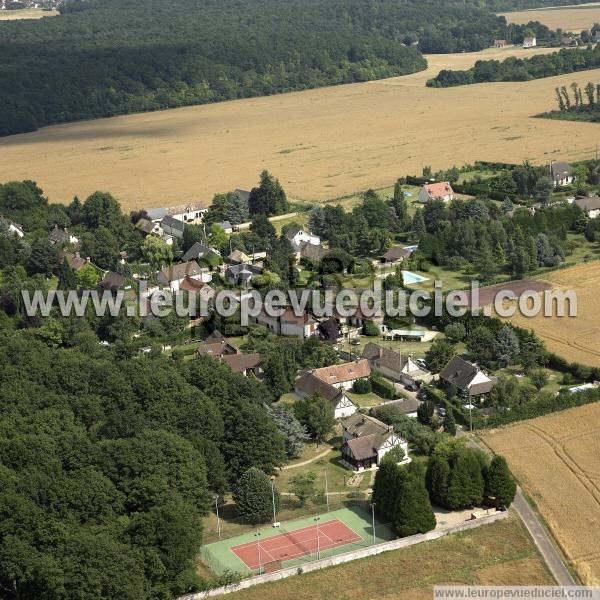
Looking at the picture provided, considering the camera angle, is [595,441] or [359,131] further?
[359,131]

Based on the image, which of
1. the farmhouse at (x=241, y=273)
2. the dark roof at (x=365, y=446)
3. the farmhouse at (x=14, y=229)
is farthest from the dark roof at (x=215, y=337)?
the farmhouse at (x=14, y=229)

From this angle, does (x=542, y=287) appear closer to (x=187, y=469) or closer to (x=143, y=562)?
(x=187, y=469)

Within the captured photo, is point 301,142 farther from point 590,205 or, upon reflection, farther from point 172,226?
point 590,205

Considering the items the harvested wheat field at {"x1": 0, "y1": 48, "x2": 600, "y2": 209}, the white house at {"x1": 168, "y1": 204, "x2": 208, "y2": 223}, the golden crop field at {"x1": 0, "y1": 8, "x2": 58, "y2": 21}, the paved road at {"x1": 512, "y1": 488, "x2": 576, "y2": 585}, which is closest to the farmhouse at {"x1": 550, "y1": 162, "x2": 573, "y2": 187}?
the harvested wheat field at {"x1": 0, "y1": 48, "x2": 600, "y2": 209}

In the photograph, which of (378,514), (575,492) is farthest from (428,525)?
(575,492)

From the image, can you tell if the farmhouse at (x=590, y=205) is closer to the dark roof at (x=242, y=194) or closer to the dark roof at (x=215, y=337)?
the dark roof at (x=242, y=194)

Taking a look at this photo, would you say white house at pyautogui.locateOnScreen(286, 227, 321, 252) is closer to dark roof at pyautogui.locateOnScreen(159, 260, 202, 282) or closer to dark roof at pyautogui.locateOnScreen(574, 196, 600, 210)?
dark roof at pyautogui.locateOnScreen(159, 260, 202, 282)
